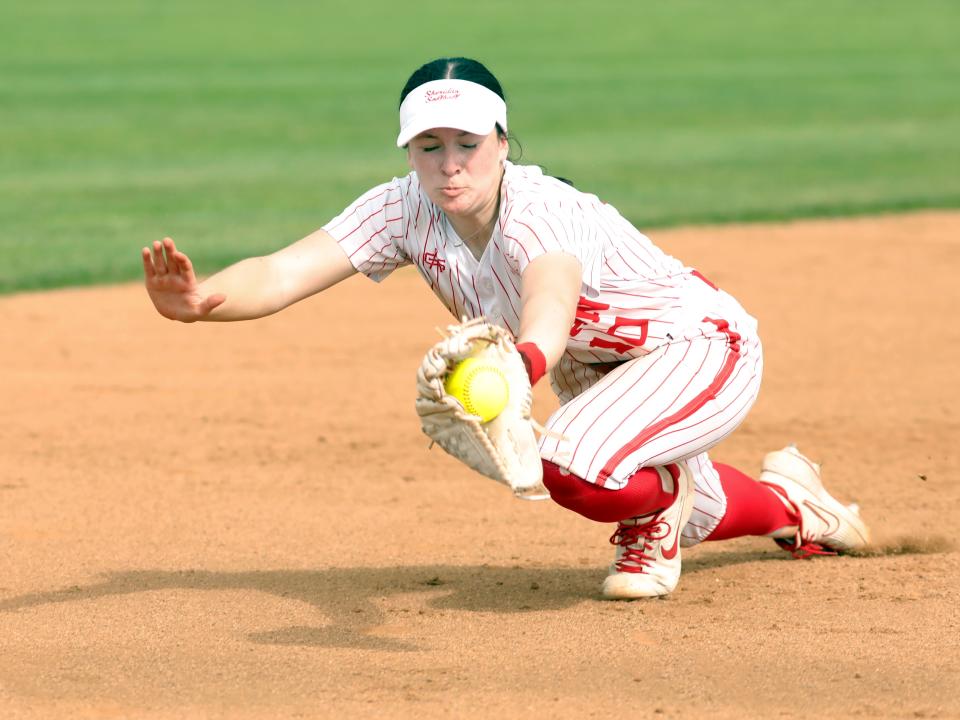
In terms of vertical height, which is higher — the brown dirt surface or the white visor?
the white visor

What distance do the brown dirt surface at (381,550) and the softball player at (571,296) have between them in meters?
0.28

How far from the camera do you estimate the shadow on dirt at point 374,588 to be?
3871 millimetres

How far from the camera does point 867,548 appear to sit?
444 cm

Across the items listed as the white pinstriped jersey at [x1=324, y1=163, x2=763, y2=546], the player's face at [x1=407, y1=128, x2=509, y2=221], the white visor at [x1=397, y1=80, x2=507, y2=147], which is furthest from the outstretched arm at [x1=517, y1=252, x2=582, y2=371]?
the white visor at [x1=397, y1=80, x2=507, y2=147]

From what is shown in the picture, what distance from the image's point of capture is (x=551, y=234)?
3.47 meters

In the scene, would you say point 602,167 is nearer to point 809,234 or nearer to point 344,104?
point 809,234

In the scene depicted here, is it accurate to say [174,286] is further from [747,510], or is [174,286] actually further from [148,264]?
[747,510]

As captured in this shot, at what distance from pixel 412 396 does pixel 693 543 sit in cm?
237

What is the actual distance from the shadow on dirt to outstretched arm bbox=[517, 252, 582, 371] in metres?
0.86

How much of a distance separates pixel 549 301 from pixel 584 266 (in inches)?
10.9

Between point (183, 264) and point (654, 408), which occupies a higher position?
point (183, 264)

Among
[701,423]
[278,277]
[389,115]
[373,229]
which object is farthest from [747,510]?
[389,115]

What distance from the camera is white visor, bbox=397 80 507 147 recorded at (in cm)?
347

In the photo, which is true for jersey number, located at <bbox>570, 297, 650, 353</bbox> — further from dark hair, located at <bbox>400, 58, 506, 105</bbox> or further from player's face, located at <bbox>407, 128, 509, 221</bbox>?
dark hair, located at <bbox>400, 58, 506, 105</bbox>
